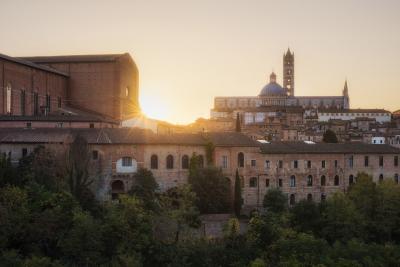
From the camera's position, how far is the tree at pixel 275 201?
2720 centimetres

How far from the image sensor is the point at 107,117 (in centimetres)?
3566

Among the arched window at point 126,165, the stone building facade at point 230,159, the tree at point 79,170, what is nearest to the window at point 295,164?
the stone building facade at point 230,159

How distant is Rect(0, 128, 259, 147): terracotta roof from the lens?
26.5m

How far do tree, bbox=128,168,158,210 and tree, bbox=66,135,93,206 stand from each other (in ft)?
7.18

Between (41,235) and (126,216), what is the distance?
339cm

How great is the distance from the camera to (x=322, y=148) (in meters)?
31.1

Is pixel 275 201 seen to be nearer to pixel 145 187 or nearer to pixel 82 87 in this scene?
pixel 145 187

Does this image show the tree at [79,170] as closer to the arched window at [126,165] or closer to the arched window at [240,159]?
the arched window at [126,165]

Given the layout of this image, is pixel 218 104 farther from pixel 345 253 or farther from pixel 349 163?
pixel 345 253

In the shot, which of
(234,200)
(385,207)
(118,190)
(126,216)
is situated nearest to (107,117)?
(118,190)

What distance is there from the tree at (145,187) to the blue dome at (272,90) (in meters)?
60.1

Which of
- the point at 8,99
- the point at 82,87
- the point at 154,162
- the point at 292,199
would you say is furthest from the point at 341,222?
the point at 82,87

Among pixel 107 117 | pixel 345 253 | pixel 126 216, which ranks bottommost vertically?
pixel 345 253

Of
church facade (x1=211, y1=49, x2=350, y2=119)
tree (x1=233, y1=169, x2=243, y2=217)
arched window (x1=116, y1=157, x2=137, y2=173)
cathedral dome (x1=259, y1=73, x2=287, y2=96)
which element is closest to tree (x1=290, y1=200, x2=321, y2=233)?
tree (x1=233, y1=169, x2=243, y2=217)
